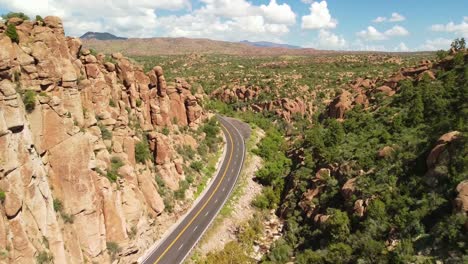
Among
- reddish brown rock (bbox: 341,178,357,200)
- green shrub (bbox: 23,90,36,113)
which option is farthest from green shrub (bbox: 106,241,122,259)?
reddish brown rock (bbox: 341,178,357,200)

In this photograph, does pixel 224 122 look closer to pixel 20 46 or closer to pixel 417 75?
pixel 417 75

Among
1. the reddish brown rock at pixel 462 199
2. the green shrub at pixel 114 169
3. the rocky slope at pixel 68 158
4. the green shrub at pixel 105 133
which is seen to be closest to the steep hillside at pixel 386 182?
the reddish brown rock at pixel 462 199

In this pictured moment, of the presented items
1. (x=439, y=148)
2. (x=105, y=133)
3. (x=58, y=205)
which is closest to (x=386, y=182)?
(x=439, y=148)

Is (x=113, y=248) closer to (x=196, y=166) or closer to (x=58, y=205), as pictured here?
(x=58, y=205)

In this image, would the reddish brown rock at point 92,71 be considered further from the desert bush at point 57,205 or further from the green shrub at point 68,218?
the green shrub at point 68,218

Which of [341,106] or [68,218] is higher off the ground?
[341,106]

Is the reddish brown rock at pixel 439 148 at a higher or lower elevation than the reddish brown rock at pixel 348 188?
higher
